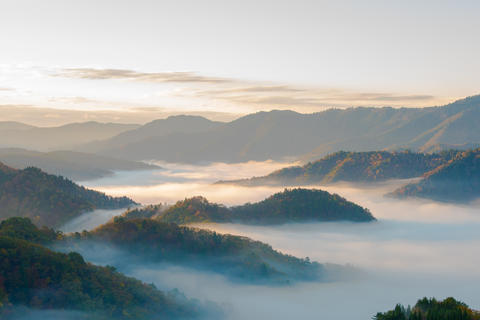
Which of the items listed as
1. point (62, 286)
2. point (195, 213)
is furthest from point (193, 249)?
point (195, 213)

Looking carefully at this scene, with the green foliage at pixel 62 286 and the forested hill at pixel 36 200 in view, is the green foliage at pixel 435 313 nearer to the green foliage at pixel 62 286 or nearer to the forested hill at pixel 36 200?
the green foliage at pixel 62 286

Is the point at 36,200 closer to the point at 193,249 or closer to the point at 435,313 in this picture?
the point at 193,249

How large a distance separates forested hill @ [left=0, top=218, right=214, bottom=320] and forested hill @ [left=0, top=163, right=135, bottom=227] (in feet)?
334

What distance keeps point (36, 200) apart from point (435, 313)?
162168 millimetres

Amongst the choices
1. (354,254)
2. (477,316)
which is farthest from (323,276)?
(477,316)

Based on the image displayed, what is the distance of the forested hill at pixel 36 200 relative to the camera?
17712cm

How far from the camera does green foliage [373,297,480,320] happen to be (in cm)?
4662

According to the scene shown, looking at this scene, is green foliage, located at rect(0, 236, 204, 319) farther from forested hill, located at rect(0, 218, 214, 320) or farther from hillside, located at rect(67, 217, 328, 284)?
hillside, located at rect(67, 217, 328, 284)

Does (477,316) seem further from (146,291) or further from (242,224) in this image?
(242,224)

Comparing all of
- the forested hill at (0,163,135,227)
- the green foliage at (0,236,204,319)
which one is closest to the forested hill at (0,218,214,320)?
the green foliage at (0,236,204,319)

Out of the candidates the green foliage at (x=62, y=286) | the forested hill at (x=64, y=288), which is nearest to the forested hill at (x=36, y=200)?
the forested hill at (x=64, y=288)

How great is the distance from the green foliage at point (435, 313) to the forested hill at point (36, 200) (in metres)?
144

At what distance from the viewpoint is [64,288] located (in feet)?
224

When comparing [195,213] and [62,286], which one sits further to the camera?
[195,213]
